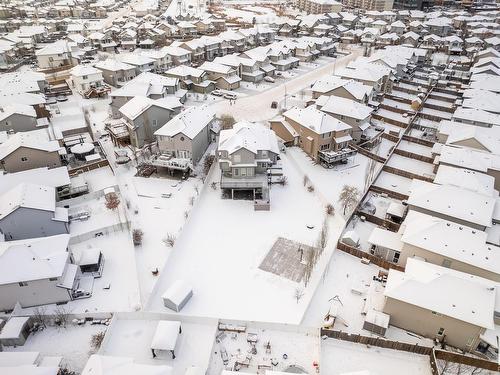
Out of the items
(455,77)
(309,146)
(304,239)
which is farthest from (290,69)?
(304,239)

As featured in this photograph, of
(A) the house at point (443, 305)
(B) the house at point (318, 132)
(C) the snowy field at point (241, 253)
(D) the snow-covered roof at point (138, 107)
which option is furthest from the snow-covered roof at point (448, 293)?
(D) the snow-covered roof at point (138, 107)

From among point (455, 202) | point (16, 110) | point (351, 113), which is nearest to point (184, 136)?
point (351, 113)

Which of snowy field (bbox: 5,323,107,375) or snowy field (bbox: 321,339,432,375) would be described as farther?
snowy field (bbox: 5,323,107,375)

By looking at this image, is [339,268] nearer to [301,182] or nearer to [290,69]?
[301,182]

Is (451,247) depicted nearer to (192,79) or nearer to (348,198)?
(348,198)

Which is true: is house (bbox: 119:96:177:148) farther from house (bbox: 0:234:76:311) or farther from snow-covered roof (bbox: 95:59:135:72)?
snow-covered roof (bbox: 95:59:135:72)

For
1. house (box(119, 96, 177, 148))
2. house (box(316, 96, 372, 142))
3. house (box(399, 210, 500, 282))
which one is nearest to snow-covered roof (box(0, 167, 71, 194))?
house (box(119, 96, 177, 148))
